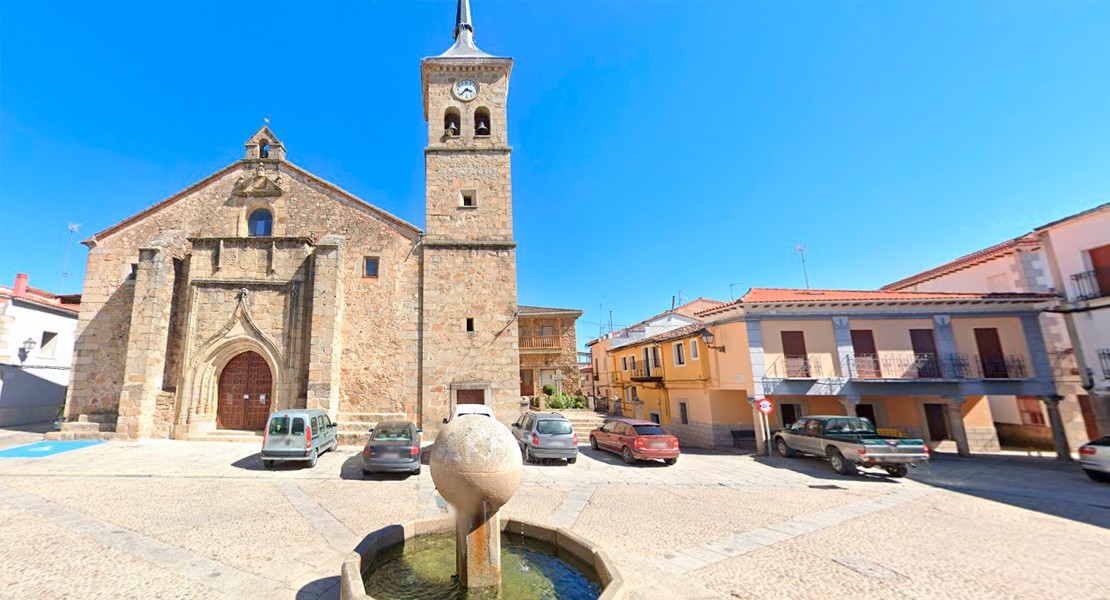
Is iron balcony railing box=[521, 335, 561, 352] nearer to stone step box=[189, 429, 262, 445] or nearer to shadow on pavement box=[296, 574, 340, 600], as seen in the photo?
stone step box=[189, 429, 262, 445]

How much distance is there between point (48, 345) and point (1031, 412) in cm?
4763

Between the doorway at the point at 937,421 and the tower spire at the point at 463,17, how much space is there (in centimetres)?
2930

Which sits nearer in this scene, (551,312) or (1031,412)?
(1031,412)

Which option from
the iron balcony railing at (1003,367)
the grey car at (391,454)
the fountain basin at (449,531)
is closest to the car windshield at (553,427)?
the grey car at (391,454)

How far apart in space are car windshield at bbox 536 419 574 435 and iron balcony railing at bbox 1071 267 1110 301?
1919cm

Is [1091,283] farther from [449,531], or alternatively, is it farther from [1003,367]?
[449,531]

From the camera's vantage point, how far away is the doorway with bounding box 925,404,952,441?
16.7m

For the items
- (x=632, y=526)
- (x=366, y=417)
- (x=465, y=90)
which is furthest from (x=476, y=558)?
(x=465, y=90)

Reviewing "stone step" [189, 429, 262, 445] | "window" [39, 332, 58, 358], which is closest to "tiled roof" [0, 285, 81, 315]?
"window" [39, 332, 58, 358]

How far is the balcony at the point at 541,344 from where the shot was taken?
29.5 meters

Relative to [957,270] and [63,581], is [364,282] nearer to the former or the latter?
[63,581]

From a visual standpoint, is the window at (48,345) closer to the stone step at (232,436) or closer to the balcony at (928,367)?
the stone step at (232,436)

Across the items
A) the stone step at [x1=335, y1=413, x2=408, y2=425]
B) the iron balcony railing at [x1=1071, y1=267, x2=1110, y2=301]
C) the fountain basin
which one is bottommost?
the fountain basin

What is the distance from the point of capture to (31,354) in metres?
20.0
